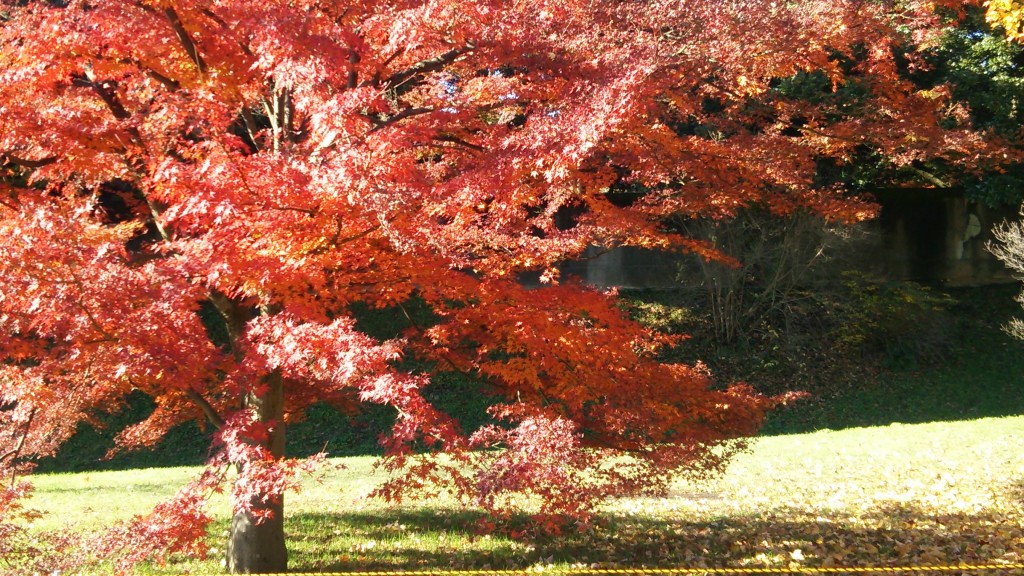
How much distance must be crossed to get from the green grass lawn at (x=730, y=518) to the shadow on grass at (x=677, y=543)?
0.02 metres

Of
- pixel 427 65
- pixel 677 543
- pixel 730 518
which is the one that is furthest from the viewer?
pixel 730 518

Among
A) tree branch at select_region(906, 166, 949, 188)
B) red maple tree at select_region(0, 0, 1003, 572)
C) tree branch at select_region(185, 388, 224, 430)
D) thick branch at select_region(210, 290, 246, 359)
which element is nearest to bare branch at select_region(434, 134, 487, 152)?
red maple tree at select_region(0, 0, 1003, 572)

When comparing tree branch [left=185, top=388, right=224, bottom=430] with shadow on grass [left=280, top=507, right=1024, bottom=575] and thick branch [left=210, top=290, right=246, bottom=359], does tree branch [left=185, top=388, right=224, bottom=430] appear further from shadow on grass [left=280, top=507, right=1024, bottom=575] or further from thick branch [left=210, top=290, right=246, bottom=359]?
shadow on grass [left=280, top=507, right=1024, bottom=575]

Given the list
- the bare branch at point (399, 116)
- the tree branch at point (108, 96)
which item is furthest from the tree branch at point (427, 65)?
the tree branch at point (108, 96)

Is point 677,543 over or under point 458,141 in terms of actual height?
under

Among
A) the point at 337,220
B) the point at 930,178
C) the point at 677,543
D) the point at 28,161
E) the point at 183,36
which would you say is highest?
the point at 930,178

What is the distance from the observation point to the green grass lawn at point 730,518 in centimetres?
705

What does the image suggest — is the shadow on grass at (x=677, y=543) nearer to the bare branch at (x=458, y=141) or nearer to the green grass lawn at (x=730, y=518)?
the green grass lawn at (x=730, y=518)

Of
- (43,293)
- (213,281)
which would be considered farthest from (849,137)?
(43,293)

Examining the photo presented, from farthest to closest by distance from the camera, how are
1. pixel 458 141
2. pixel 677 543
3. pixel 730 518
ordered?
pixel 730 518 → pixel 677 543 → pixel 458 141

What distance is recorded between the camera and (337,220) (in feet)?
17.3

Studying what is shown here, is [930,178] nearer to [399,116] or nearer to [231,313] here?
[399,116]

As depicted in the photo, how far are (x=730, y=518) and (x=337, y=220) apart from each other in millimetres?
5460

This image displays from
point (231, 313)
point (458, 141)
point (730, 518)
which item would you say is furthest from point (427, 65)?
point (730, 518)
